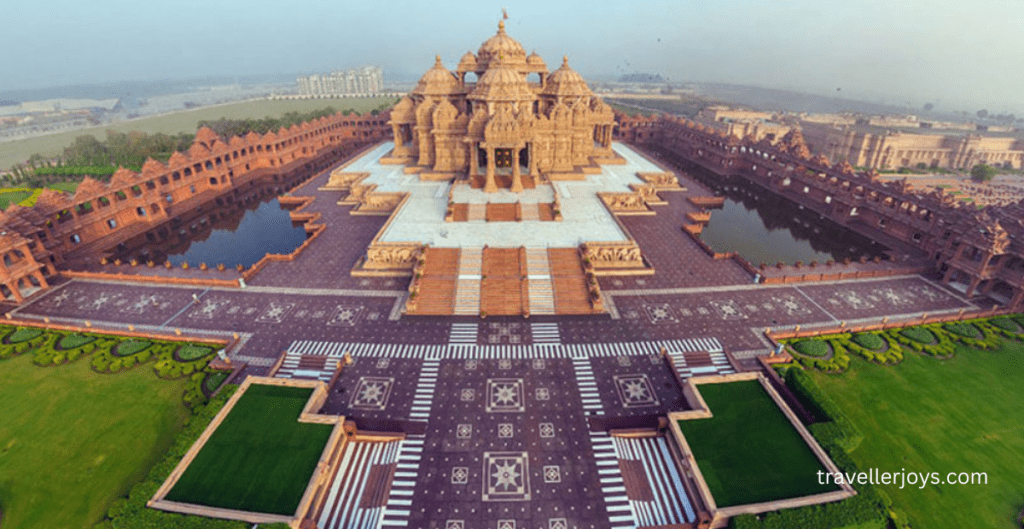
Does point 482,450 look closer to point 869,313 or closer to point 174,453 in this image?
point 174,453

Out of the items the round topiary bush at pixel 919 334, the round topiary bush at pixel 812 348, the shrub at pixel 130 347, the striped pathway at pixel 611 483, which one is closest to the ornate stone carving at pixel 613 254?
the round topiary bush at pixel 812 348

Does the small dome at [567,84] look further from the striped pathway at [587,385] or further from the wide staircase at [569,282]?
the striped pathway at [587,385]

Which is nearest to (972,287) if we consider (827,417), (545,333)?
(827,417)

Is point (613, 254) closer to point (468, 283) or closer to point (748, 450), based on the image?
point (468, 283)

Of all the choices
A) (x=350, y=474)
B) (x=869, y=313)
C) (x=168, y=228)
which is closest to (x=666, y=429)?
(x=350, y=474)

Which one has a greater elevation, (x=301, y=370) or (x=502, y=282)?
(x=502, y=282)

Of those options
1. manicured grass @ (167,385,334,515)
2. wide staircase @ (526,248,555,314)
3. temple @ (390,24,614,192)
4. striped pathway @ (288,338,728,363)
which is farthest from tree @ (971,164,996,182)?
manicured grass @ (167,385,334,515)
